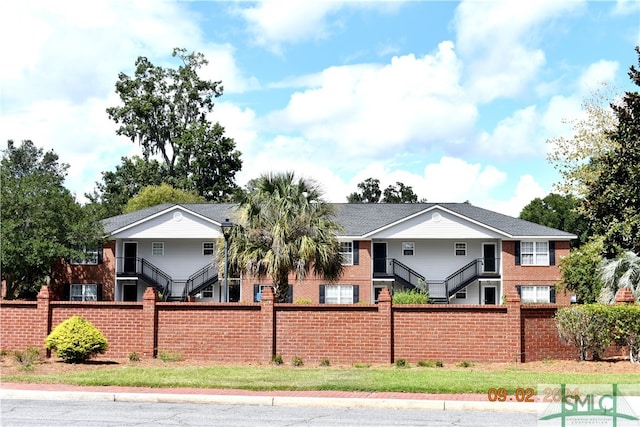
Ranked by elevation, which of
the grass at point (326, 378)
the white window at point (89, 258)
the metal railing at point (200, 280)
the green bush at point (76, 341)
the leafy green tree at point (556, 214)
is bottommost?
the grass at point (326, 378)

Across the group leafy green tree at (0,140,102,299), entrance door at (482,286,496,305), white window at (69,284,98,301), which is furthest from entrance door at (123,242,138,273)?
entrance door at (482,286,496,305)

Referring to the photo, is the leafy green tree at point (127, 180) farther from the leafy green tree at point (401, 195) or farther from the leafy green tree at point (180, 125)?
the leafy green tree at point (401, 195)

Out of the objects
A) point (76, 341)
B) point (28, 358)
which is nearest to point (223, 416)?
point (76, 341)

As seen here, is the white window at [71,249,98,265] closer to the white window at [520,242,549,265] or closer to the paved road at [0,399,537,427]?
the white window at [520,242,549,265]

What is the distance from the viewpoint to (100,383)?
1669 cm

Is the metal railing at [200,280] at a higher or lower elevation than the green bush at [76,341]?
higher

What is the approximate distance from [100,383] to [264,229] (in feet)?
34.6

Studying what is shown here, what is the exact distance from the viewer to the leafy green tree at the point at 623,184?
22.1 metres

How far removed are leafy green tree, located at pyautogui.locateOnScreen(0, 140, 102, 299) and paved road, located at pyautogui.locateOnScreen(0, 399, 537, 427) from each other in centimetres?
2299

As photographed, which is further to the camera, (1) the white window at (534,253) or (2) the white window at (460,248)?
(2) the white window at (460,248)

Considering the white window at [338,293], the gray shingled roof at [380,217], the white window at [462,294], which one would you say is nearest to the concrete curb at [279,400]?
the gray shingled roof at [380,217]

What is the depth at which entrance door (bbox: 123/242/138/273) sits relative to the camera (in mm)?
44906

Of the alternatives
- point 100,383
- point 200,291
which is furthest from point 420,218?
point 100,383

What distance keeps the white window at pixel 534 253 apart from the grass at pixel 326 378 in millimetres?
25252
